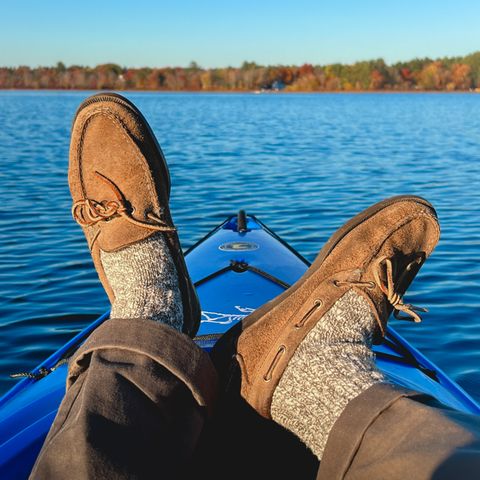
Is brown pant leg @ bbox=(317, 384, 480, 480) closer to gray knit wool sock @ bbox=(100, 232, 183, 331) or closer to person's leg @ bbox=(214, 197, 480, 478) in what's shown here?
person's leg @ bbox=(214, 197, 480, 478)

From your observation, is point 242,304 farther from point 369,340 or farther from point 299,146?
point 299,146

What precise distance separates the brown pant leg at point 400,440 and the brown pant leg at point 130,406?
1.11 ft

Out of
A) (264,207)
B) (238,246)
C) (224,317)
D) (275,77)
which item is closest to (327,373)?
(224,317)

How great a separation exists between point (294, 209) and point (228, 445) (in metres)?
7.02

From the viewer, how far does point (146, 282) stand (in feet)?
7.30

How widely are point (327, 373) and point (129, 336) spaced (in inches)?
20.1

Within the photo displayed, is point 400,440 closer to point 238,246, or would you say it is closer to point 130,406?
point 130,406

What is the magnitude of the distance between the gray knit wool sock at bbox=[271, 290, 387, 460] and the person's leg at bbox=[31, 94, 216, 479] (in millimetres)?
216

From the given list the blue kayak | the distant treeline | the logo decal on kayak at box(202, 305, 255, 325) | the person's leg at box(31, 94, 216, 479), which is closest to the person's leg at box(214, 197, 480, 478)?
the person's leg at box(31, 94, 216, 479)

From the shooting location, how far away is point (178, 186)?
35.2 feet

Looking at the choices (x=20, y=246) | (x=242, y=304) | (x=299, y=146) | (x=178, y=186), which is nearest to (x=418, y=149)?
(x=299, y=146)

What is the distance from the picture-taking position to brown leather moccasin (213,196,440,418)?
188 centimetres

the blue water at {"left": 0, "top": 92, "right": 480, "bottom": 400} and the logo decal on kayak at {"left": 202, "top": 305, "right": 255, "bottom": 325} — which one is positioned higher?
the logo decal on kayak at {"left": 202, "top": 305, "right": 255, "bottom": 325}

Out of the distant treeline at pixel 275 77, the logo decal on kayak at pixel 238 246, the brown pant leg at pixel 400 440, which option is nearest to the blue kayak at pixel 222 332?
the logo decal on kayak at pixel 238 246
